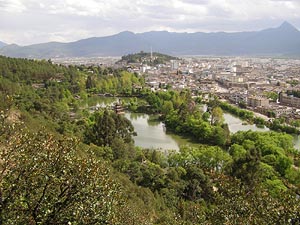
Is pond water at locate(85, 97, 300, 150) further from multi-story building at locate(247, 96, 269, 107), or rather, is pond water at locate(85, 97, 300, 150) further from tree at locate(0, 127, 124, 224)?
tree at locate(0, 127, 124, 224)

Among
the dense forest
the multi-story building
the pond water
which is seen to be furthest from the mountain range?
the dense forest

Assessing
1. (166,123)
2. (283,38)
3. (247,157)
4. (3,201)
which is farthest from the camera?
(283,38)

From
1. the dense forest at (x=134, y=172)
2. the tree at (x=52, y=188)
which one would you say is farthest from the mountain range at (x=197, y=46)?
the tree at (x=52, y=188)

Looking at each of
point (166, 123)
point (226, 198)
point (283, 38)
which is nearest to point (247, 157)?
point (226, 198)

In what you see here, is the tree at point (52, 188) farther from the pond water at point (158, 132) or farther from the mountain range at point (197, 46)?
the mountain range at point (197, 46)

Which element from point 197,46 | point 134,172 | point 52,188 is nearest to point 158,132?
point 134,172

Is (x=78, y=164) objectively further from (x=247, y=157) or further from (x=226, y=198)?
(x=247, y=157)

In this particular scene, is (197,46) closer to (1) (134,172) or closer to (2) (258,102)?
(2) (258,102)
